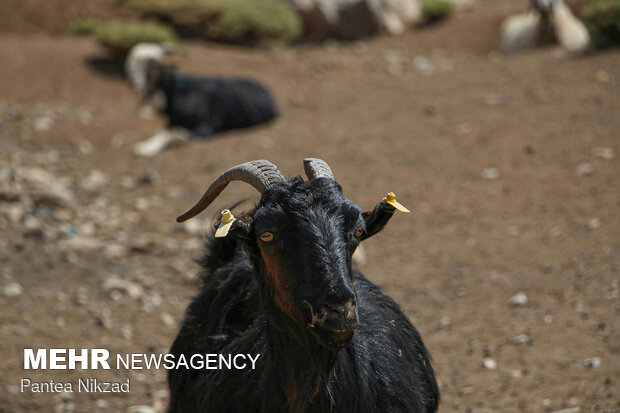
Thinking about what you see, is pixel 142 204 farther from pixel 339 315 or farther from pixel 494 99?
pixel 339 315

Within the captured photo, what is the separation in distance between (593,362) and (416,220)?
10.7ft

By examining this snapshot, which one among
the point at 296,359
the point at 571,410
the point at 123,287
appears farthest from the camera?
the point at 123,287

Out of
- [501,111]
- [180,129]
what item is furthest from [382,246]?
[180,129]

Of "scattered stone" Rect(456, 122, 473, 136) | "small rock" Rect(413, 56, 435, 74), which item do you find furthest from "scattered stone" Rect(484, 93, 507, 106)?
"small rock" Rect(413, 56, 435, 74)

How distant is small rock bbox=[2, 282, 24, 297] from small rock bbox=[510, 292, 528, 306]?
418cm

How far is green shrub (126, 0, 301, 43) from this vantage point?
19062mm

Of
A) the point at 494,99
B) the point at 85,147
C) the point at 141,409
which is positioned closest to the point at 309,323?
the point at 141,409

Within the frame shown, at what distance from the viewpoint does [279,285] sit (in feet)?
9.36

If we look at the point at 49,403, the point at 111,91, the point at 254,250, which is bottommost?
the point at 111,91

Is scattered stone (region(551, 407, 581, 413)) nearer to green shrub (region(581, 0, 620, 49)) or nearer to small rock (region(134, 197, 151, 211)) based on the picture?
small rock (region(134, 197, 151, 211))

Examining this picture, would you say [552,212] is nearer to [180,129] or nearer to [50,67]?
[180,129]

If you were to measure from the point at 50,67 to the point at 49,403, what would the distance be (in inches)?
515

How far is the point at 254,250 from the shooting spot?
3.04 meters

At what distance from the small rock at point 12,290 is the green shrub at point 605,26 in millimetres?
9951
